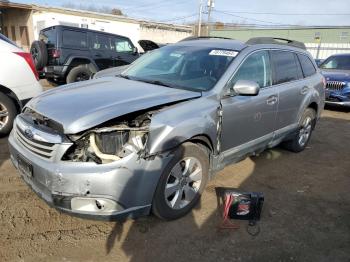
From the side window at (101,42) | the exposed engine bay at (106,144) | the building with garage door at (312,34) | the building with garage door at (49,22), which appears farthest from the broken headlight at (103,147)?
the building with garage door at (312,34)

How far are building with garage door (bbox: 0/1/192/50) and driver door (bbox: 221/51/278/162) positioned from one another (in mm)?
20048

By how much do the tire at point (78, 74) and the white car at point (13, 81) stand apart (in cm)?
441

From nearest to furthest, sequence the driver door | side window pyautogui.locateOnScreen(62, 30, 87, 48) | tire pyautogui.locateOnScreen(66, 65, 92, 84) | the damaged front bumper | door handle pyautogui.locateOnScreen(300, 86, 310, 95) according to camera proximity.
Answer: the damaged front bumper, the driver door, door handle pyautogui.locateOnScreen(300, 86, 310, 95), tire pyautogui.locateOnScreen(66, 65, 92, 84), side window pyautogui.locateOnScreen(62, 30, 87, 48)

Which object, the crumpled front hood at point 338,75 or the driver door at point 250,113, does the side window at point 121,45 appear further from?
the driver door at point 250,113

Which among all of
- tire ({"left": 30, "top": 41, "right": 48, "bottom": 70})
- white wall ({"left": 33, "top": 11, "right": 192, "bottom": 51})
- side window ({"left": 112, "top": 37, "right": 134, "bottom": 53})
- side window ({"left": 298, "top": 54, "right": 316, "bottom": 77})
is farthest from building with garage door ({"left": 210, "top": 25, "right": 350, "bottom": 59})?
side window ({"left": 298, "top": 54, "right": 316, "bottom": 77})

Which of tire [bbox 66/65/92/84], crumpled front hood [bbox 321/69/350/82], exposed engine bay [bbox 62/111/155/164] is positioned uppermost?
exposed engine bay [bbox 62/111/155/164]

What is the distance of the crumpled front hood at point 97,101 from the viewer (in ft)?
9.44

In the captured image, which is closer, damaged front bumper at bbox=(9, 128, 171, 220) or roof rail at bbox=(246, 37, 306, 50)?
damaged front bumper at bbox=(9, 128, 171, 220)

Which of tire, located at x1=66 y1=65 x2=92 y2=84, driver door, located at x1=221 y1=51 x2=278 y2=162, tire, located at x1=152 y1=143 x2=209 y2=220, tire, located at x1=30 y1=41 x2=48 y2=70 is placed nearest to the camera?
tire, located at x1=152 y1=143 x2=209 y2=220

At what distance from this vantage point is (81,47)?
10.6 meters

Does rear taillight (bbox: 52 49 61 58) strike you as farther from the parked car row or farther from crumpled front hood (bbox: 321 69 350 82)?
crumpled front hood (bbox: 321 69 350 82)

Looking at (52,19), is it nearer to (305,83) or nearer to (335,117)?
(335,117)

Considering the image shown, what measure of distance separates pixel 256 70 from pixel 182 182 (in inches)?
71.9

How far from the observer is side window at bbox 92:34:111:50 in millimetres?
11008
